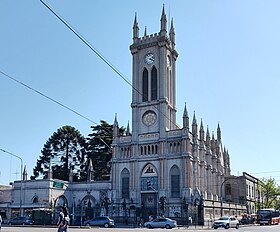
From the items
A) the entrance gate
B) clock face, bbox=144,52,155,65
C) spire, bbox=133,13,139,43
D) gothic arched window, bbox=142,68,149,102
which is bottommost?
the entrance gate

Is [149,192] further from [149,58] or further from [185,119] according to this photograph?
[149,58]

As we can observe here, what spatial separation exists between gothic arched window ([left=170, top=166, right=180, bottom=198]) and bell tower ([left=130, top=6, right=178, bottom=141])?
607 cm

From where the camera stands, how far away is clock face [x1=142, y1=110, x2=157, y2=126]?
69.1 meters

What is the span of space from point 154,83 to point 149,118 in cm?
645

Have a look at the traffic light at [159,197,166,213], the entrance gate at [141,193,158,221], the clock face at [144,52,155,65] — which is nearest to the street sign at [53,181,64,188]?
the entrance gate at [141,193,158,221]

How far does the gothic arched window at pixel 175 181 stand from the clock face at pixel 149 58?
2017 cm

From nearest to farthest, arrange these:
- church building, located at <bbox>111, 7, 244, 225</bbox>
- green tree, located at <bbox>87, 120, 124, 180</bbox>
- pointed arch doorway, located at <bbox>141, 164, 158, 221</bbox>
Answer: church building, located at <bbox>111, 7, 244, 225</bbox> → pointed arch doorway, located at <bbox>141, 164, 158, 221</bbox> → green tree, located at <bbox>87, 120, 124, 180</bbox>

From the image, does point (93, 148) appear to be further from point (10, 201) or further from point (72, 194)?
point (10, 201)

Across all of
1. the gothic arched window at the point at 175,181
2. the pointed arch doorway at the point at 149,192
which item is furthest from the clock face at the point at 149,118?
the gothic arched window at the point at 175,181

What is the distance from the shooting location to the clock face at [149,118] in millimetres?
69125

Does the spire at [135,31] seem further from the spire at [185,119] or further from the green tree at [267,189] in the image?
the green tree at [267,189]

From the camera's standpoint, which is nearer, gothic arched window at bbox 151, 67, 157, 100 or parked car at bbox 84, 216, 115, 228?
parked car at bbox 84, 216, 115, 228

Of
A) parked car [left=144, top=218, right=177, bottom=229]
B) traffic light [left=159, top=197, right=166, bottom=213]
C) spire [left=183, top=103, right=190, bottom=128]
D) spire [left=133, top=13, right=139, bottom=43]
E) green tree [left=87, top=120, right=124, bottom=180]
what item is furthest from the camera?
green tree [left=87, top=120, right=124, bottom=180]

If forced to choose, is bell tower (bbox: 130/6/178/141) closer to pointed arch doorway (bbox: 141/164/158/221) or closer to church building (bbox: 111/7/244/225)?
church building (bbox: 111/7/244/225)
